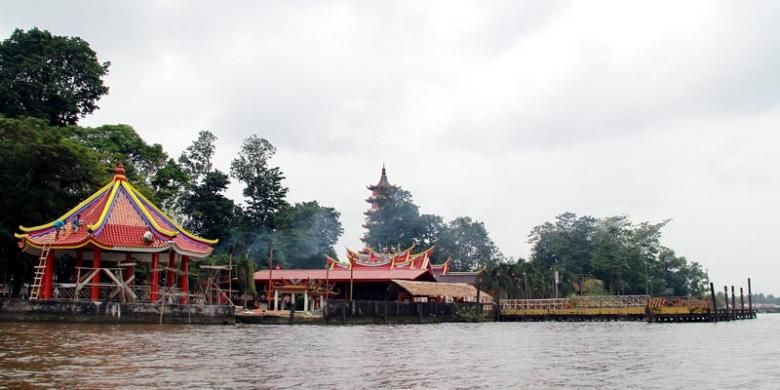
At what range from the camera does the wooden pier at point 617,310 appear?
48.1 metres

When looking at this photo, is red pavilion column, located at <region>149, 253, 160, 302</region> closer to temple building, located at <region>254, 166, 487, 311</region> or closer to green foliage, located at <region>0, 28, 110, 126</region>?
temple building, located at <region>254, 166, 487, 311</region>

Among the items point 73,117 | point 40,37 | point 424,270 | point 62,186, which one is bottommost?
point 424,270

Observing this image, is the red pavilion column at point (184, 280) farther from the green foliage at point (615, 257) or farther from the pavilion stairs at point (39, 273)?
the green foliage at point (615, 257)

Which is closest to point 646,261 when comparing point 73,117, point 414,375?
point 73,117

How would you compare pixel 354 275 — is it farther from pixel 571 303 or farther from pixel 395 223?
pixel 395 223

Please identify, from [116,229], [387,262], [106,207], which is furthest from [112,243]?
[387,262]

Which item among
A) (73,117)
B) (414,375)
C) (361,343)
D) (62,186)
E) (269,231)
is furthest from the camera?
(269,231)

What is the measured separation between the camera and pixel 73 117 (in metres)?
53.1

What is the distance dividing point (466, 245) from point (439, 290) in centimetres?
3927

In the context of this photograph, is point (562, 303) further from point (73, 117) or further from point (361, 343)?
point (73, 117)

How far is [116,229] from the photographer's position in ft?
101

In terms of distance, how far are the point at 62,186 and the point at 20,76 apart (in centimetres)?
1748

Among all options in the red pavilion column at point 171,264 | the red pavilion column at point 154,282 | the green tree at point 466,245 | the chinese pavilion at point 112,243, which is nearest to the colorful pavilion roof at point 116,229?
the chinese pavilion at point 112,243

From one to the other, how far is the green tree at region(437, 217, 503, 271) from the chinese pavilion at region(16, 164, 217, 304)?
54.5 metres
